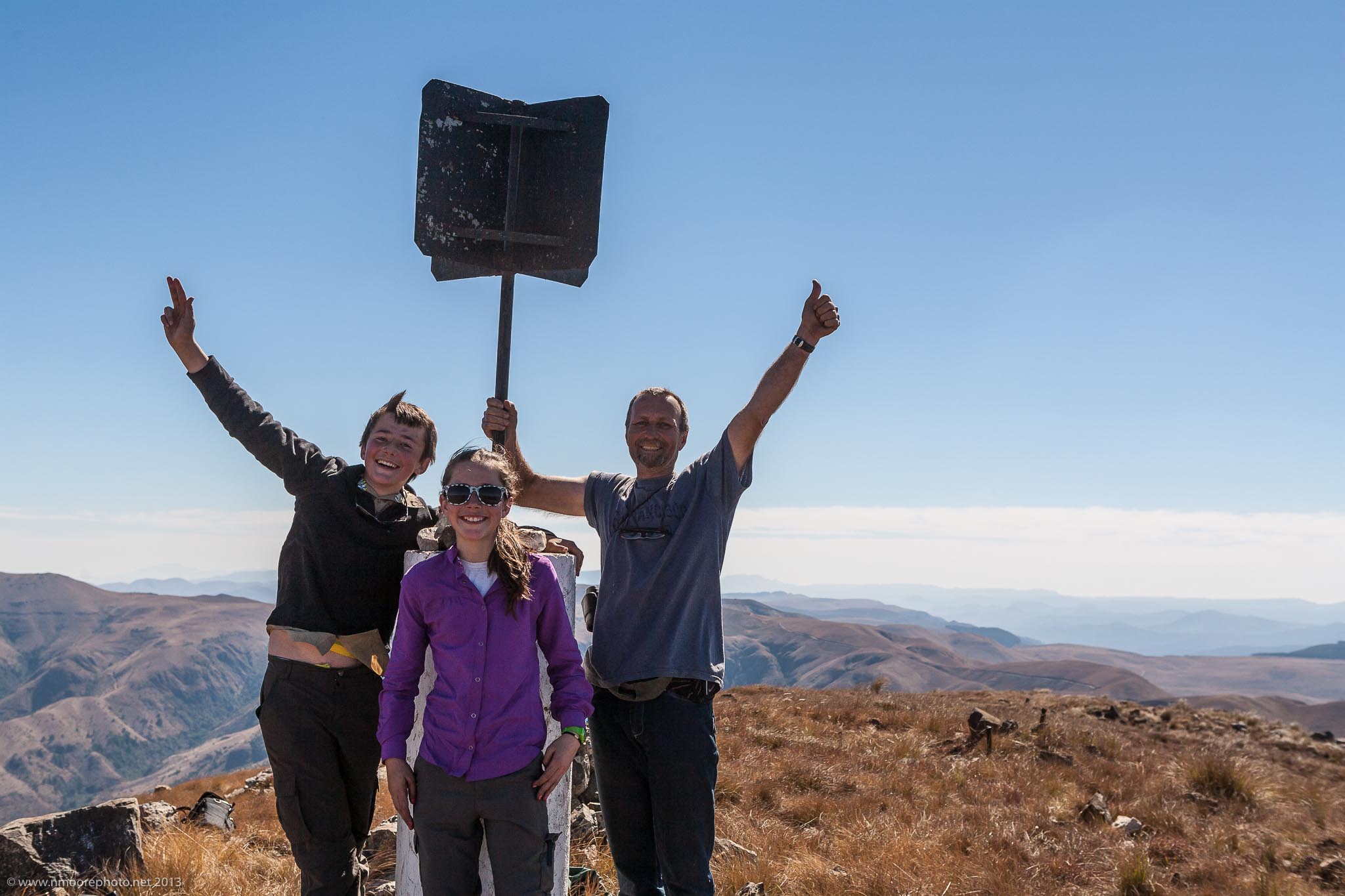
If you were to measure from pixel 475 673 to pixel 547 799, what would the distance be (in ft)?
2.12

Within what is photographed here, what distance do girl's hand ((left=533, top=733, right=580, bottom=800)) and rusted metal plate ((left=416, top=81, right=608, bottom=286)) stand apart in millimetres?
2353

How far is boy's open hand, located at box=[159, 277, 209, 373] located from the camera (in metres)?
3.55

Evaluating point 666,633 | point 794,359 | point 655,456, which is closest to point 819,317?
point 794,359

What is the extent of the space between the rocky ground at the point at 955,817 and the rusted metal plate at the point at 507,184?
3497 millimetres

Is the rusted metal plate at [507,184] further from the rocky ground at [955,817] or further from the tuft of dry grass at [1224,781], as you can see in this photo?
the tuft of dry grass at [1224,781]

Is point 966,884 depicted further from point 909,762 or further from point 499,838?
point 909,762

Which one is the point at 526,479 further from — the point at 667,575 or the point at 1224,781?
the point at 1224,781

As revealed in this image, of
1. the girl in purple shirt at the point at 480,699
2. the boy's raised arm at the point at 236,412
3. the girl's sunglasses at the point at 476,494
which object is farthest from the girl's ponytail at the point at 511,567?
the boy's raised arm at the point at 236,412

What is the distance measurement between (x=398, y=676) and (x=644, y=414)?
1.51m

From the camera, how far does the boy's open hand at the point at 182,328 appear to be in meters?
3.55

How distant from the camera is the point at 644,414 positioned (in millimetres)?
3705

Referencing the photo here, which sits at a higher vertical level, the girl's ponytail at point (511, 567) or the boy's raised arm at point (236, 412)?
the boy's raised arm at point (236, 412)

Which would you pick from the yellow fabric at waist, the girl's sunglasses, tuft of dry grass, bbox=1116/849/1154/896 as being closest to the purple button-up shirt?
the girl's sunglasses

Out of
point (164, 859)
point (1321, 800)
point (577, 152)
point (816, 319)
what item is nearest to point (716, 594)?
point (816, 319)
